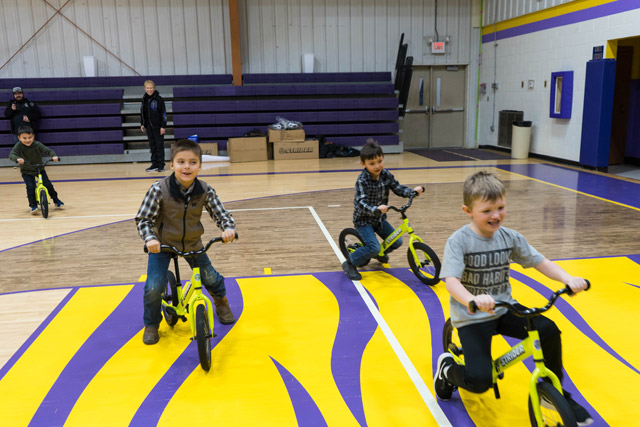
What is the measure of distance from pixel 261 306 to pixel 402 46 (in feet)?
42.0

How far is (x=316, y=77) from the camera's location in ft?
50.7

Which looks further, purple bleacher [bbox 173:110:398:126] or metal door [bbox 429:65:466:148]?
metal door [bbox 429:65:466:148]

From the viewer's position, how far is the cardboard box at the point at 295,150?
14.3 m

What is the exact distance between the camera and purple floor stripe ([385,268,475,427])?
2781 mm

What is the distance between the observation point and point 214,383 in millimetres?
3162

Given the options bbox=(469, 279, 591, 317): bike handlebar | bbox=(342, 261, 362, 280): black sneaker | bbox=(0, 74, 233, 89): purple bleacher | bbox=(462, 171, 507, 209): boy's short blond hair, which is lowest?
bbox=(342, 261, 362, 280): black sneaker

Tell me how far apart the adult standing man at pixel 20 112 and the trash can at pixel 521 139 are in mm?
12058

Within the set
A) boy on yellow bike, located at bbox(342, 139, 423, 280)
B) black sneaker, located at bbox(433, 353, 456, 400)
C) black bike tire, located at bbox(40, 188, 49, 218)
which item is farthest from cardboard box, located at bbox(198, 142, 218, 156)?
black sneaker, located at bbox(433, 353, 456, 400)

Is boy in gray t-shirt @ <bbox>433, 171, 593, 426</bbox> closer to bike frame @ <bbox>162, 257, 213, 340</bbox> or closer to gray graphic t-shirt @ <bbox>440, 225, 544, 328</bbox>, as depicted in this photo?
gray graphic t-shirt @ <bbox>440, 225, 544, 328</bbox>

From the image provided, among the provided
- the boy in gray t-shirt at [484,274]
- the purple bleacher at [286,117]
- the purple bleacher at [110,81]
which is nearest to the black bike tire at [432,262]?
the boy in gray t-shirt at [484,274]

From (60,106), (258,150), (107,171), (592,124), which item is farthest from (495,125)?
(60,106)

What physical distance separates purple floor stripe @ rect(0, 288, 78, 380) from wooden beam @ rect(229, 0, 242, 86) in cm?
1130

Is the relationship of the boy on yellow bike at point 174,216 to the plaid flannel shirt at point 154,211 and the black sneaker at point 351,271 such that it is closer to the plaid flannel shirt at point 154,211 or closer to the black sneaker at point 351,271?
the plaid flannel shirt at point 154,211

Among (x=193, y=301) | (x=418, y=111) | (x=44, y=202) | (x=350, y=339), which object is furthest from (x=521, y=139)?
(x=193, y=301)
